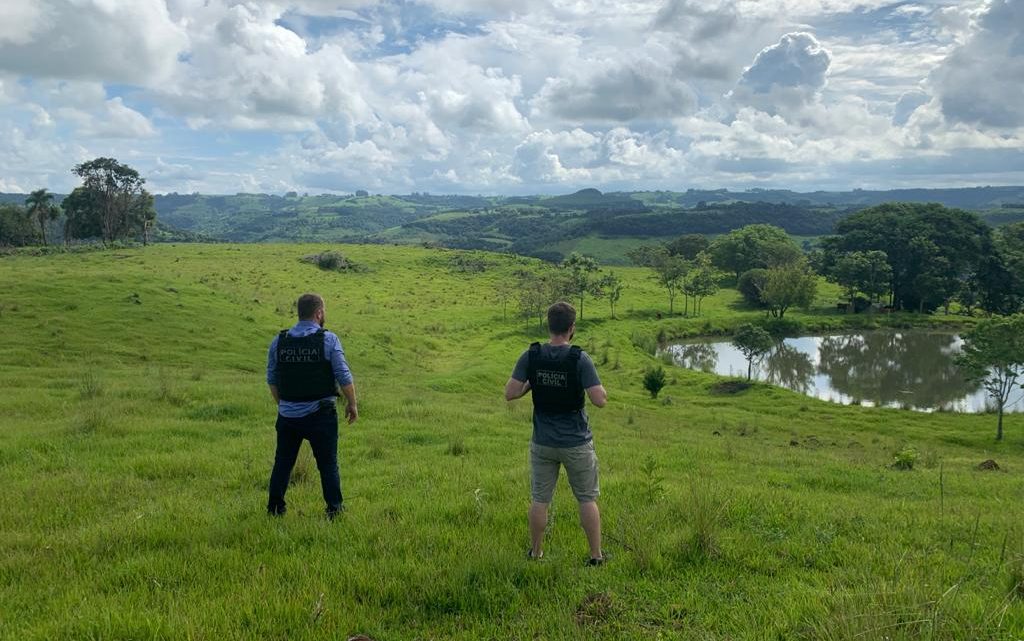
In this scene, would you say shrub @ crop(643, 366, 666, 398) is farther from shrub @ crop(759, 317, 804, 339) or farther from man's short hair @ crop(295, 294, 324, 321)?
shrub @ crop(759, 317, 804, 339)

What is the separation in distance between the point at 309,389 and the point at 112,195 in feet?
342

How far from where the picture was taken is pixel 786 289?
274 ft

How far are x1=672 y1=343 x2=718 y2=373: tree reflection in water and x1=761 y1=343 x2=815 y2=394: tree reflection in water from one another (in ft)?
17.9

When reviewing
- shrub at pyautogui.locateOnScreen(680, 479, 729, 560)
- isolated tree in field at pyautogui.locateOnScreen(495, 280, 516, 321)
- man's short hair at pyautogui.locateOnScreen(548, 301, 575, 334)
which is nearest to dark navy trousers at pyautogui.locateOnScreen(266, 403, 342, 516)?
man's short hair at pyautogui.locateOnScreen(548, 301, 575, 334)

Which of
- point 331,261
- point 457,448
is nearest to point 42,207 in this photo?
point 331,261

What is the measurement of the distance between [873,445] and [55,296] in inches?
1797

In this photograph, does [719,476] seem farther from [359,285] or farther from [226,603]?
[359,285]

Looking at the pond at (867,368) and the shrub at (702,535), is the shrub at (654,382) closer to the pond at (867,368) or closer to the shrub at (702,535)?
the pond at (867,368)

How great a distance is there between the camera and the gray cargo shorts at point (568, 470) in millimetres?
6223

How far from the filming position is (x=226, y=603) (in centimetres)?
517

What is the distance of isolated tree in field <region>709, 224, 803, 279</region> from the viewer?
377ft

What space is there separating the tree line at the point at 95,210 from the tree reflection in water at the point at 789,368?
312 ft

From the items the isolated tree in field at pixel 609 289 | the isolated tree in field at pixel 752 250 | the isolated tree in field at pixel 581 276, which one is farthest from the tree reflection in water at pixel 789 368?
the isolated tree in field at pixel 752 250

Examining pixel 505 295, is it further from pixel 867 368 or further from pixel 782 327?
pixel 867 368
